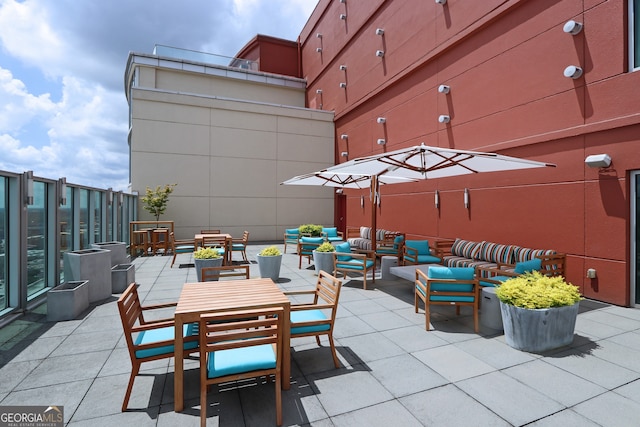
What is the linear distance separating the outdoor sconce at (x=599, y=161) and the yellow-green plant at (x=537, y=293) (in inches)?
121

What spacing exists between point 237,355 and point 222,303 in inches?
18.6

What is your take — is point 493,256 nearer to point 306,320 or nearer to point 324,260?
point 324,260

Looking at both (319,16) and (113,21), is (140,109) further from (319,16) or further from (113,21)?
(319,16)

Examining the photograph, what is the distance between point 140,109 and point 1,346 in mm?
11648

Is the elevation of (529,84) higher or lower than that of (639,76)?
higher

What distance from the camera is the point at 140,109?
42.6 feet

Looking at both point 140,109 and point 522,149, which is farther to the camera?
point 140,109

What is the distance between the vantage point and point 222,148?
14.2 m

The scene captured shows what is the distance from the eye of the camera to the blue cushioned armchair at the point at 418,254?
770 cm

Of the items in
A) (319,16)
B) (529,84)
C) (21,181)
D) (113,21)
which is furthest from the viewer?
(319,16)

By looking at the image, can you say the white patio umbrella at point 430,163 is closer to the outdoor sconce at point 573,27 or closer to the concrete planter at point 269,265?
the concrete planter at point 269,265

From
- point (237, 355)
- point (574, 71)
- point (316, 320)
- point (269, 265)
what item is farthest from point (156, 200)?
point (574, 71)

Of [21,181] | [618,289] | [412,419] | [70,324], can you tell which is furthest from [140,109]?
[618,289]

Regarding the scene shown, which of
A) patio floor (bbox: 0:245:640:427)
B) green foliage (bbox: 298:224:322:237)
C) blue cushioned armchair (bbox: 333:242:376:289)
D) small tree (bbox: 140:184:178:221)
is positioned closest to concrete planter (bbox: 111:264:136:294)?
patio floor (bbox: 0:245:640:427)
